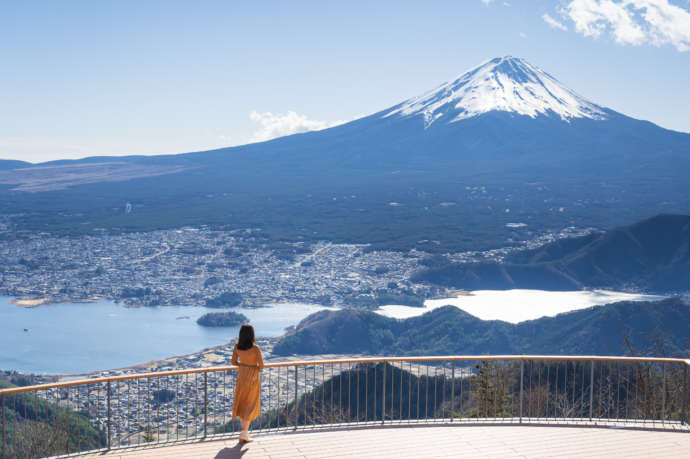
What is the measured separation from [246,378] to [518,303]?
97.6m

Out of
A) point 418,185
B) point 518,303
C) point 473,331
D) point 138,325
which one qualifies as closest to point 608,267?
point 518,303

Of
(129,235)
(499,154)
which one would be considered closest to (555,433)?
(129,235)

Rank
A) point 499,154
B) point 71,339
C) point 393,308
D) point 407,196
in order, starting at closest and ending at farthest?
1. point 71,339
2. point 393,308
3. point 407,196
4. point 499,154

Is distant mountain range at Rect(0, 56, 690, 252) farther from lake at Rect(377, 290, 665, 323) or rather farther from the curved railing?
the curved railing

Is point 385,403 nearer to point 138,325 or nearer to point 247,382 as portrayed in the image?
point 247,382

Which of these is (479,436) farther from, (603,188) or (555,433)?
(603,188)

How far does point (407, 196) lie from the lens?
148m

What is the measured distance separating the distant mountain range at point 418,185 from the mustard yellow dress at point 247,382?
4676 inches

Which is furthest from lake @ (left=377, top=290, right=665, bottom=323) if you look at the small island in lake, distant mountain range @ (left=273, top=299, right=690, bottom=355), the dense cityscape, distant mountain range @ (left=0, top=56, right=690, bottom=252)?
the small island in lake

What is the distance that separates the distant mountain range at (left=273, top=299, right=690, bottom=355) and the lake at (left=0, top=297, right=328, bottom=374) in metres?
6.81

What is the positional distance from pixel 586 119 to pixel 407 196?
245 ft

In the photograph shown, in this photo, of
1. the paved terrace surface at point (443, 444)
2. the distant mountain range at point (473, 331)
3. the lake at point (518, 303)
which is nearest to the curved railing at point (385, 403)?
the paved terrace surface at point (443, 444)

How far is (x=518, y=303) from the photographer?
Answer: 9950 cm

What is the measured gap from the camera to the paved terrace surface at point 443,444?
6137 mm
